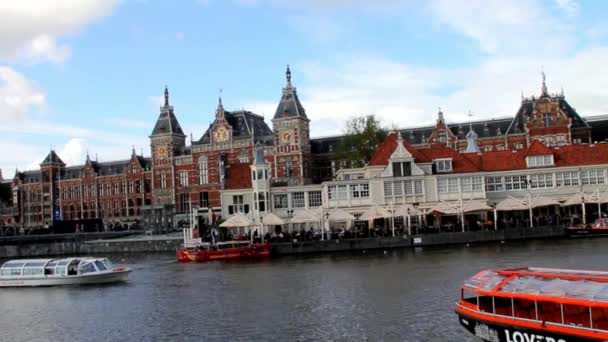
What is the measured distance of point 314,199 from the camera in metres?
79.4

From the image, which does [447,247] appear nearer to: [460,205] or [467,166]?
[460,205]

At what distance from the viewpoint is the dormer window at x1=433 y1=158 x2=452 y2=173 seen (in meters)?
75.3

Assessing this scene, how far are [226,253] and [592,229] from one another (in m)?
34.4

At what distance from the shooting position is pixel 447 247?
61.9m

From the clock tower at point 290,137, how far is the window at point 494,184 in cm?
3539

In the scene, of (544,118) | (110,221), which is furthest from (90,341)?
(110,221)

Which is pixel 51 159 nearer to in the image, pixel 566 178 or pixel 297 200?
pixel 297 200

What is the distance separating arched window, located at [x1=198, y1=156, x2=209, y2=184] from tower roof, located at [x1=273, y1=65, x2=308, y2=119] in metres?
15.2

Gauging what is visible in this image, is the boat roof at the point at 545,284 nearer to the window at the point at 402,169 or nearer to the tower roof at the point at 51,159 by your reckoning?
the window at the point at 402,169

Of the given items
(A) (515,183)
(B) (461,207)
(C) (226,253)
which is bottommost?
(C) (226,253)

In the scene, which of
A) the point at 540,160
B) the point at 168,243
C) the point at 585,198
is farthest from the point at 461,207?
the point at 168,243

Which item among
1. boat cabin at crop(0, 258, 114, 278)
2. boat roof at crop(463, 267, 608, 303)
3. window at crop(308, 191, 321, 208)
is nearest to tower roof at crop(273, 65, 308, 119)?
window at crop(308, 191, 321, 208)

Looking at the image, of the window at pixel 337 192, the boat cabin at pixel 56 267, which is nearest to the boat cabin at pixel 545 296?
the boat cabin at pixel 56 267

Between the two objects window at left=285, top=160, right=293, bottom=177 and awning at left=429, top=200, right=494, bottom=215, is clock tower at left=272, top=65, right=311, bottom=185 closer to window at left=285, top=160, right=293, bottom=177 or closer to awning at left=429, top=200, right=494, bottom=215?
window at left=285, top=160, right=293, bottom=177
